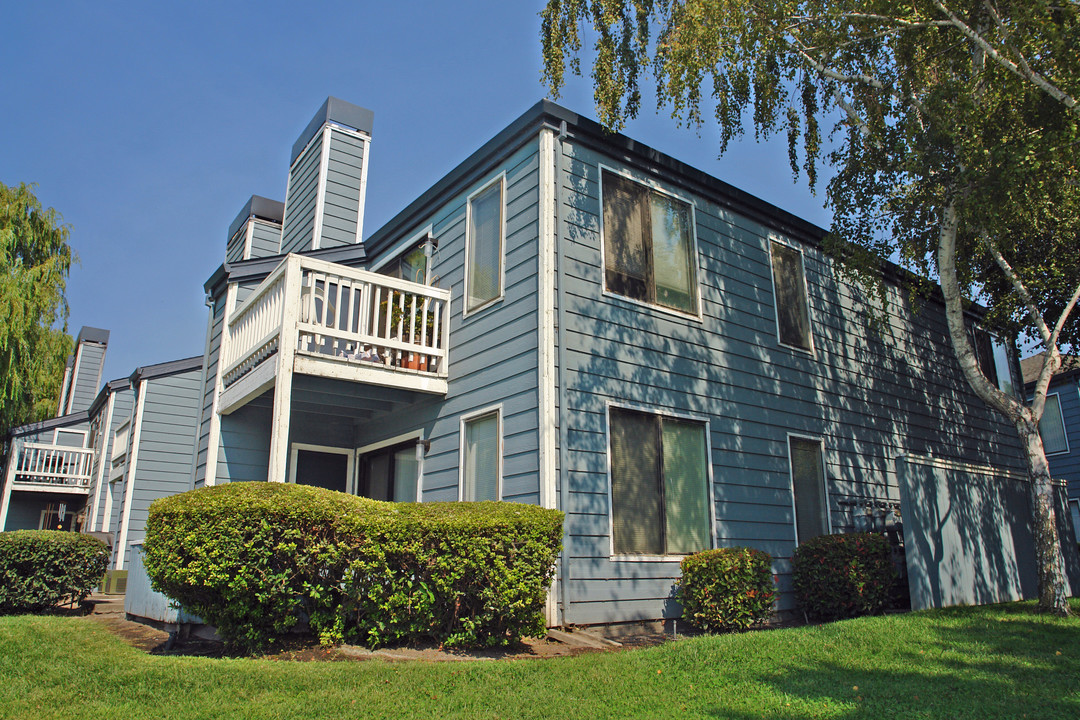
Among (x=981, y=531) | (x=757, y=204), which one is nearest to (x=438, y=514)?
(x=757, y=204)

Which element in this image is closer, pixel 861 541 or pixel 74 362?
pixel 861 541

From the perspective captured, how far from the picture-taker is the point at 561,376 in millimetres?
7340

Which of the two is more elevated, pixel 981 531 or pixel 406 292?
pixel 406 292

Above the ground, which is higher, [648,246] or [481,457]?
[648,246]

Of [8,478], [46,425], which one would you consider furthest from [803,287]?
[46,425]

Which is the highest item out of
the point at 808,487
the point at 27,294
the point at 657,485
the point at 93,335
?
the point at 93,335

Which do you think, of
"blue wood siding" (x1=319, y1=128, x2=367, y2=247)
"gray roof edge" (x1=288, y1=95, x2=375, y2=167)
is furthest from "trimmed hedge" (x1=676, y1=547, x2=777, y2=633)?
"gray roof edge" (x1=288, y1=95, x2=375, y2=167)

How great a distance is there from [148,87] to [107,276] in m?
9.66

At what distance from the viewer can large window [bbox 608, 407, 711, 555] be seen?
24.9 feet

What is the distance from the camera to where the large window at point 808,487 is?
955 cm

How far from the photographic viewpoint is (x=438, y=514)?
19.3 feet

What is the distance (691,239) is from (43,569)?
9.20 meters

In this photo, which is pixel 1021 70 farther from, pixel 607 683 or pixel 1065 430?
pixel 1065 430

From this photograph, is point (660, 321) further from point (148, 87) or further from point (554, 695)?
point (148, 87)
